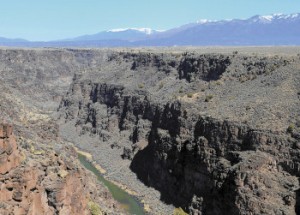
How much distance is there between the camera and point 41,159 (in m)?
33.8

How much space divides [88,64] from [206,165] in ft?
455

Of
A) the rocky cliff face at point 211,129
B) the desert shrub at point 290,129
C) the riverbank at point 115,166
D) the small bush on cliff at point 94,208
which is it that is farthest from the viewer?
the riverbank at point 115,166

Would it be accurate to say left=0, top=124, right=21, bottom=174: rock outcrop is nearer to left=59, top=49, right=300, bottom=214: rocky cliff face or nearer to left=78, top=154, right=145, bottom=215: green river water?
left=59, top=49, right=300, bottom=214: rocky cliff face

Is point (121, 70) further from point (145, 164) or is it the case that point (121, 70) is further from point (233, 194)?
point (233, 194)

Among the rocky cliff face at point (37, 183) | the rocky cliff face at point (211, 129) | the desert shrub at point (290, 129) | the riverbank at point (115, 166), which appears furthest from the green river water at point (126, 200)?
the rocky cliff face at point (37, 183)

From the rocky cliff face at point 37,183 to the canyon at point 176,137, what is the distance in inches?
3.4

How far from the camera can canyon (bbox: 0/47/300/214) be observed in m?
36.8

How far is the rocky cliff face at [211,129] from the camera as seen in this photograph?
5088cm

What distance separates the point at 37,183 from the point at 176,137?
37461mm

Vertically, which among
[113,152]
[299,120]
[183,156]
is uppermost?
[299,120]

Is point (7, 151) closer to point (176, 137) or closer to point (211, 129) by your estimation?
point (211, 129)

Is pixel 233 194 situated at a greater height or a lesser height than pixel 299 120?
lesser

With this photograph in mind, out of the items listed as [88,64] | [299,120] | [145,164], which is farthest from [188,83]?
[88,64]

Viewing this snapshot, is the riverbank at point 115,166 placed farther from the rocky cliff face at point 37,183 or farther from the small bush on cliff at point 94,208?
the rocky cliff face at point 37,183
